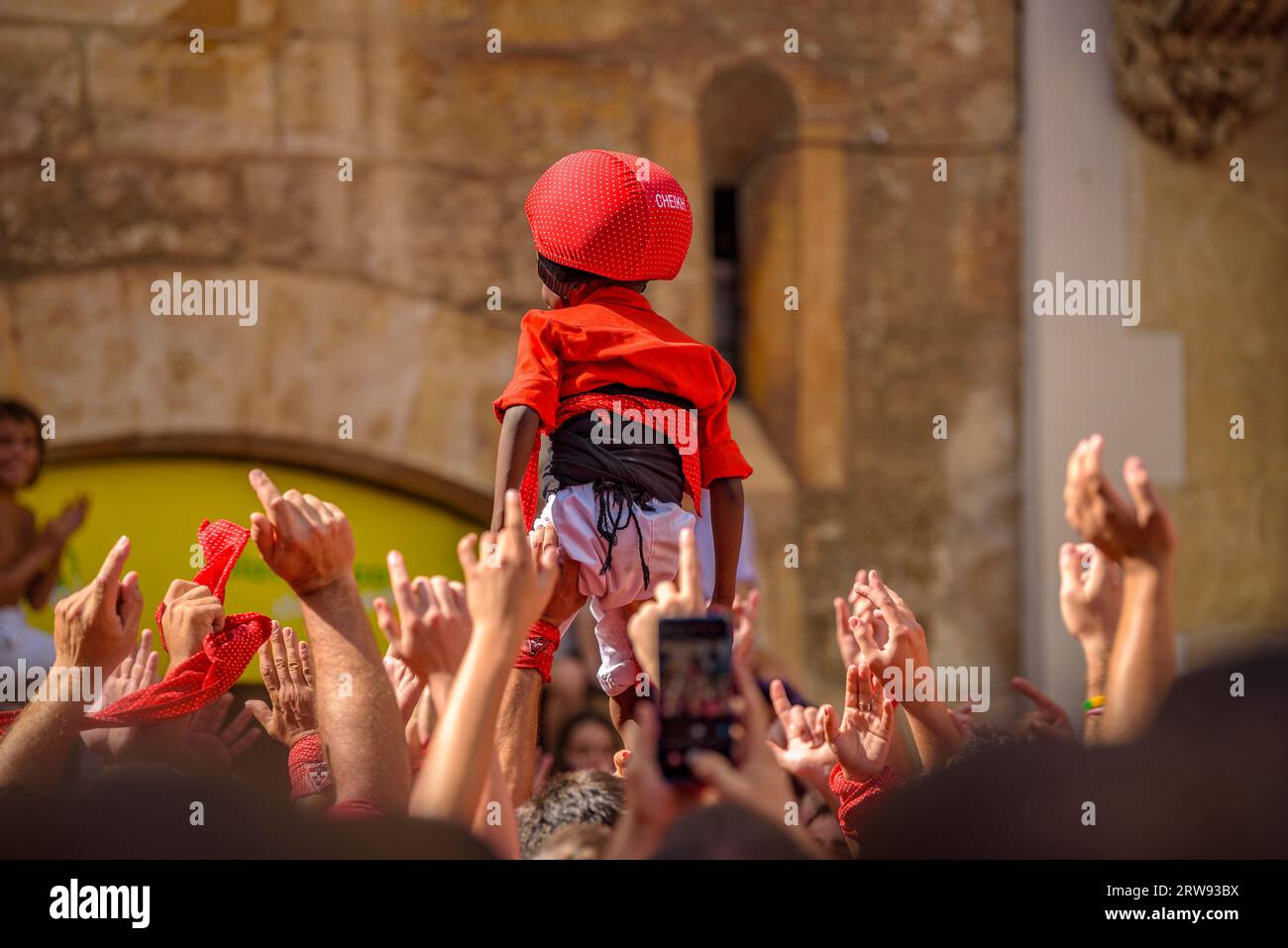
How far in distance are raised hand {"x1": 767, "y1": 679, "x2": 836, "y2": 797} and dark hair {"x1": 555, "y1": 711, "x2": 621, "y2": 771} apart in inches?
94.7

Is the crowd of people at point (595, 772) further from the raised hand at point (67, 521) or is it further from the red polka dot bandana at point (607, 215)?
the raised hand at point (67, 521)

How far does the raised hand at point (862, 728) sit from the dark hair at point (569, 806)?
0.40 metres

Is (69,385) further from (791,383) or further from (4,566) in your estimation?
(791,383)

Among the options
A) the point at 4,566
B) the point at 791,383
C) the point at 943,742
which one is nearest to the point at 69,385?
the point at 4,566

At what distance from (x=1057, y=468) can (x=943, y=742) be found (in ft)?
14.0

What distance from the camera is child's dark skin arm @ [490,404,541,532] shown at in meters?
2.86

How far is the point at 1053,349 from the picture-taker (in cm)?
685

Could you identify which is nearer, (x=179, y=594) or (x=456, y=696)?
(x=456, y=696)

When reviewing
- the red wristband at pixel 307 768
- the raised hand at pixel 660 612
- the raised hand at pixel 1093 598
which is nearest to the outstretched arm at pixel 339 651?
the red wristband at pixel 307 768

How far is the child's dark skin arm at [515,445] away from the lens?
2.86 meters

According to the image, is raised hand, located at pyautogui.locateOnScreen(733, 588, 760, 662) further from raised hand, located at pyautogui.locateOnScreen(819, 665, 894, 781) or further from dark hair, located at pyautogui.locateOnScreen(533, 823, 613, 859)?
dark hair, located at pyautogui.locateOnScreen(533, 823, 613, 859)

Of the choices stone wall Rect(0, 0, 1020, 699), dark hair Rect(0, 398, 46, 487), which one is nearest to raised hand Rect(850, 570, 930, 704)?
dark hair Rect(0, 398, 46, 487)

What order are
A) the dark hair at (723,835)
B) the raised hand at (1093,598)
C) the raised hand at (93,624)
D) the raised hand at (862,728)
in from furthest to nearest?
the raised hand at (862,728), the raised hand at (1093,598), the raised hand at (93,624), the dark hair at (723,835)
